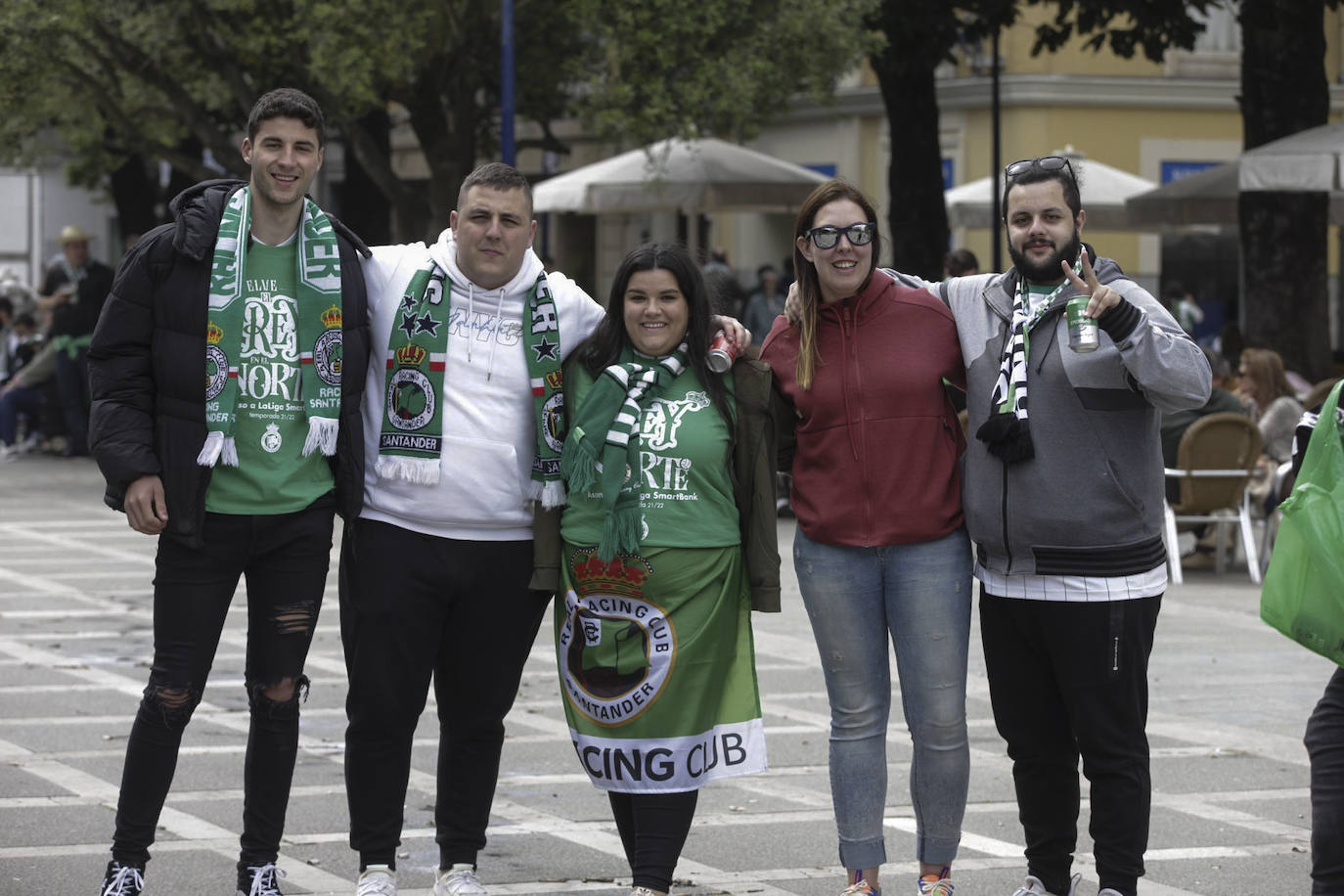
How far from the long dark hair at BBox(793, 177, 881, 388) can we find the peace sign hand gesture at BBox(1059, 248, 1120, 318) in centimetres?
56

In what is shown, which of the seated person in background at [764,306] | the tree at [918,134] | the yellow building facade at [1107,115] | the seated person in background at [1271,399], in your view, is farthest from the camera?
the yellow building facade at [1107,115]

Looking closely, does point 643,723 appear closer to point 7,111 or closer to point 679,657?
point 679,657

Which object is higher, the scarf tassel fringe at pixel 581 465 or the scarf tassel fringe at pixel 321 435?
the scarf tassel fringe at pixel 321 435

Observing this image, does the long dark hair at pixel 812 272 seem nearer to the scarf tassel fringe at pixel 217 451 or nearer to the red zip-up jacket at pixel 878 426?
the red zip-up jacket at pixel 878 426

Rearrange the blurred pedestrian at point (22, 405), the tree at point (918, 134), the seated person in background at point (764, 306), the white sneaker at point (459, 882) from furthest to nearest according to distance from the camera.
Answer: the seated person in background at point (764, 306)
the blurred pedestrian at point (22, 405)
the tree at point (918, 134)
the white sneaker at point (459, 882)

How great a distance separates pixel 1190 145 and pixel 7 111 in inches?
793

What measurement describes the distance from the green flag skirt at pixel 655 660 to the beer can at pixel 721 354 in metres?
0.46

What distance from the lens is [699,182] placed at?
783 inches

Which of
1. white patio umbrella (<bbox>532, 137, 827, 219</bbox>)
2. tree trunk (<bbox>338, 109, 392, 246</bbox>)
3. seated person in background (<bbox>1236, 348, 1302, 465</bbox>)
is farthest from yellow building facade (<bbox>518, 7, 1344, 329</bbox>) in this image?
seated person in background (<bbox>1236, 348, 1302, 465</bbox>)

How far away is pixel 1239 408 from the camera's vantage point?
43.9 ft

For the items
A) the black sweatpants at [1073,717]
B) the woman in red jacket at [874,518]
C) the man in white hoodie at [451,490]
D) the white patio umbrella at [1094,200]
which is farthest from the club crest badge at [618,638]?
the white patio umbrella at [1094,200]

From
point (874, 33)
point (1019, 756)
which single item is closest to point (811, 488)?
point (1019, 756)

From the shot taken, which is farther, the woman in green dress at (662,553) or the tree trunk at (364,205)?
the tree trunk at (364,205)

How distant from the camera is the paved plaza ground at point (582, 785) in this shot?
6.16 meters
